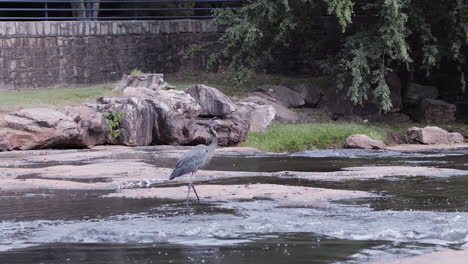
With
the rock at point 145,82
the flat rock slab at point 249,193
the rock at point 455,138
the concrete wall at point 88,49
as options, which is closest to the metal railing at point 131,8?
the concrete wall at point 88,49

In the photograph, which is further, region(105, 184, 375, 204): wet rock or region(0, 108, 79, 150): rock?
region(0, 108, 79, 150): rock

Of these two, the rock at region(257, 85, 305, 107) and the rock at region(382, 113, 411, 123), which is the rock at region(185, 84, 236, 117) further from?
the rock at region(382, 113, 411, 123)

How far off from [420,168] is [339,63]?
30.0 ft

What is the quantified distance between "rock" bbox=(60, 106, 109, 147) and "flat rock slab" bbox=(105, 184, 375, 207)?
6.54 meters

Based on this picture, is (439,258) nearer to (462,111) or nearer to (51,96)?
(51,96)

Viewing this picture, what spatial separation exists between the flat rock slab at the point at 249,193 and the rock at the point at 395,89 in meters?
14.0

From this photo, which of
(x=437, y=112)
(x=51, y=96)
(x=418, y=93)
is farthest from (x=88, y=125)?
(x=418, y=93)

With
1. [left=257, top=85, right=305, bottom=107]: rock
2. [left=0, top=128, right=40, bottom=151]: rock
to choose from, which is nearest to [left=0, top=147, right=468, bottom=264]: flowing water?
[left=0, top=128, right=40, bottom=151]: rock

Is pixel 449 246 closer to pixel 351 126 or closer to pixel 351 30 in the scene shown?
pixel 351 126

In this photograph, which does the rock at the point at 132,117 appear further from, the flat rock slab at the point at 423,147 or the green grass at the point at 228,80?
the flat rock slab at the point at 423,147

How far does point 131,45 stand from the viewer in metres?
28.8

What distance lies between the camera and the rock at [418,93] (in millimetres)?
28594

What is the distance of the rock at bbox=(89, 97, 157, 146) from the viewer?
21.7 metres

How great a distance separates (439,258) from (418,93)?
1976 centimetres
